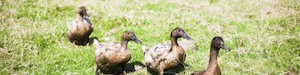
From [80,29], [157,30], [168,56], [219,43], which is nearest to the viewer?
[219,43]

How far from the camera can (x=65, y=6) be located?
12867mm

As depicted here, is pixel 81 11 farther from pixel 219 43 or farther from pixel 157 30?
pixel 219 43

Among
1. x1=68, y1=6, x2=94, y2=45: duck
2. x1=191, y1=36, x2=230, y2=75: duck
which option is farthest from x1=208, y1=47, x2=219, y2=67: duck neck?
x1=68, y1=6, x2=94, y2=45: duck

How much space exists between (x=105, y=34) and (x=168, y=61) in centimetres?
375

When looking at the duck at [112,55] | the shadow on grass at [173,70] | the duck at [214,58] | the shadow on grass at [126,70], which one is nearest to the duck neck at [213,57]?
the duck at [214,58]

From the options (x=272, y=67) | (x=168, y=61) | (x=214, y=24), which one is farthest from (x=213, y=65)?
(x=214, y=24)

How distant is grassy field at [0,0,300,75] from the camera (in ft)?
27.6

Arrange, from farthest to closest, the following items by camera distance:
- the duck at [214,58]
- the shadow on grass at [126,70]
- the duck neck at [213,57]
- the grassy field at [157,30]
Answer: the grassy field at [157,30]
the shadow on grass at [126,70]
the duck neck at [213,57]
the duck at [214,58]

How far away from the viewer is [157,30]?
10.7m

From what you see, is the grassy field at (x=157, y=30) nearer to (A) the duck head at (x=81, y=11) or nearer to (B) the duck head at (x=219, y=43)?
(A) the duck head at (x=81, y=11)

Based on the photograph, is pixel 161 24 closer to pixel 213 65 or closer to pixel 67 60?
pixel 67 60

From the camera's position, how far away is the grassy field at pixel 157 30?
841 cm

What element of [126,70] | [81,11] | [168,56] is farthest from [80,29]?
[168,56]

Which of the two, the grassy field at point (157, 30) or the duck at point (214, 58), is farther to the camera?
the grassy field at point (157, 30)
